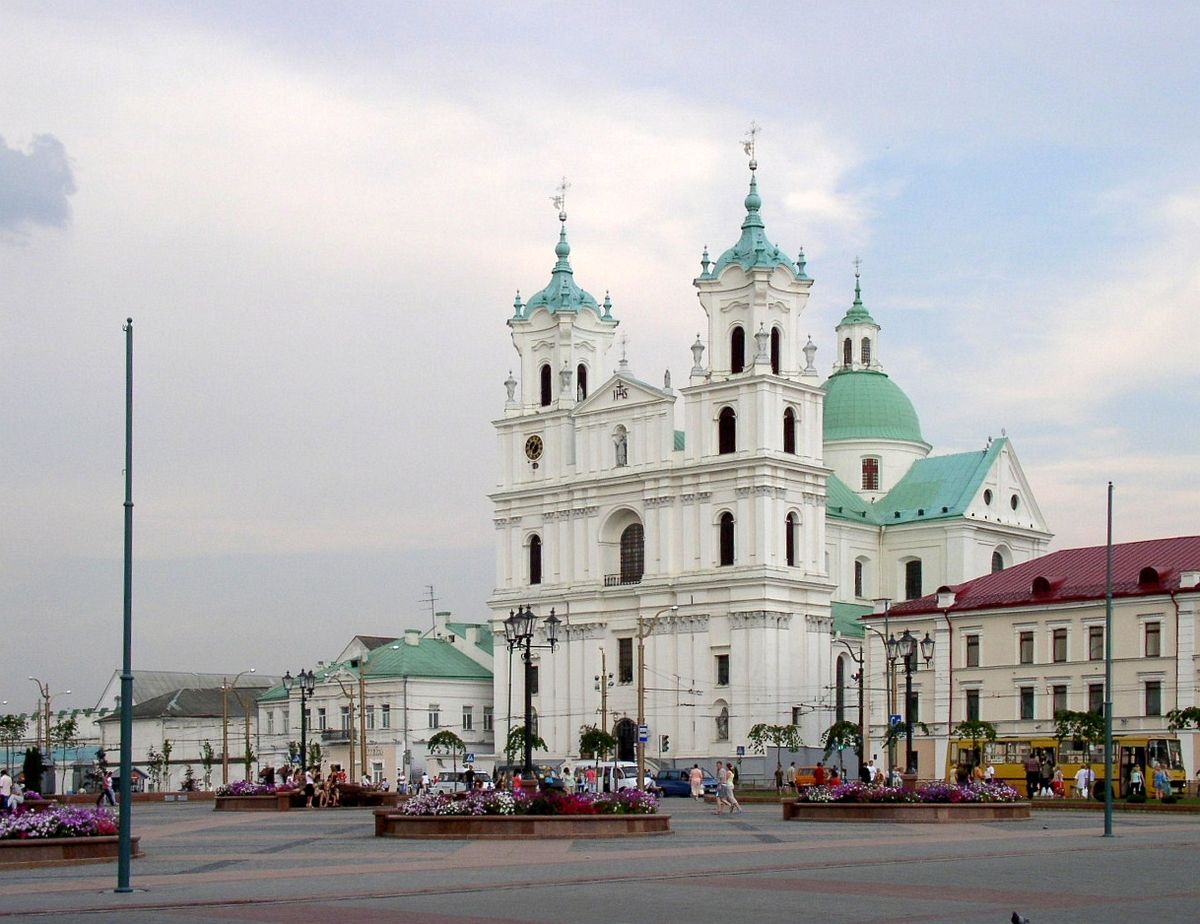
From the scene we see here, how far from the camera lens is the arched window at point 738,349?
109 m

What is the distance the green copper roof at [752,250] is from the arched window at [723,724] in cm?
2389

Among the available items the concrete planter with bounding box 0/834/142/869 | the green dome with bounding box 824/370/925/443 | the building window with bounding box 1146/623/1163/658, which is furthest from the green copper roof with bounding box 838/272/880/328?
the concrete planter with bounding box 0/834/142/869

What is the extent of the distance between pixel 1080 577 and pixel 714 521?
26.3 metres

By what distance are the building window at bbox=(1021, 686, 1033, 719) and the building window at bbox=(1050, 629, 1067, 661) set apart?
6.02ft

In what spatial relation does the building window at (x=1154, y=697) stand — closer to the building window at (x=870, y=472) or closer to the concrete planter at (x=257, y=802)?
the concrete planter at (x=257, y=802)

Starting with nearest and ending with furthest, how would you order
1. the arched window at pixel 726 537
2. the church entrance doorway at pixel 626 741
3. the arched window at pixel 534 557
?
1. the arched window at pixel 726 537
2. the church entrance doorway at pixel 626 741
3. the arched window at pixel 534 557

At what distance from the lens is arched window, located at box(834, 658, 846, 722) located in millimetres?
106375


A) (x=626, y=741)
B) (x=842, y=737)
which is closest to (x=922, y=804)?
(x=842, y=737)

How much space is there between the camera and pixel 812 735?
343 feet

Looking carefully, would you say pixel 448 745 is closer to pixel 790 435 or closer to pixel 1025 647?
pixel 790 435

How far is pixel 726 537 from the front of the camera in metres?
107

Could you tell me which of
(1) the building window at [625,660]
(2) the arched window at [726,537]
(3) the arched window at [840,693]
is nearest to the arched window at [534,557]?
(1) the building window at [625,660]

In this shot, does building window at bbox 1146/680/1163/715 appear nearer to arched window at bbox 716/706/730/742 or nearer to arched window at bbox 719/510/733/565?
arched window at bbox 716/706/730/742

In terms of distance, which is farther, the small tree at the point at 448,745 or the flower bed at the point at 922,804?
the small tree at the point at 448,745
